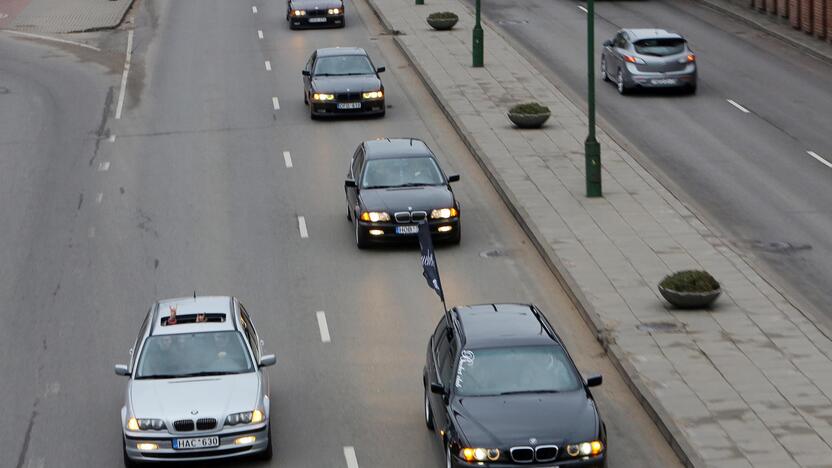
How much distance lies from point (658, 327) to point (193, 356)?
7.47 m

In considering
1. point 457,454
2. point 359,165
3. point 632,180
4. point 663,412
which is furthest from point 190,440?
point 632,180

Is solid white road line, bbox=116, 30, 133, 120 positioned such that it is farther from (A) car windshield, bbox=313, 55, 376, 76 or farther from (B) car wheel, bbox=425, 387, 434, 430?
(B) car wheel, bbox=425, 387, 434, 430

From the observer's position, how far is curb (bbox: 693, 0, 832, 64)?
1874 inches

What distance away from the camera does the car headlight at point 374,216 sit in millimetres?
27578

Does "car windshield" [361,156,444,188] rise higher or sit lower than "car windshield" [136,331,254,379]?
lower

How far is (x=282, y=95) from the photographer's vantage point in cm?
4300

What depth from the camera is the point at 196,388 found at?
1792 centimetres

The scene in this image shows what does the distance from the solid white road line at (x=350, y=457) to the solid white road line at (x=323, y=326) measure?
4.56 metres

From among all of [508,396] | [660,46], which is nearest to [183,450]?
[508,396]

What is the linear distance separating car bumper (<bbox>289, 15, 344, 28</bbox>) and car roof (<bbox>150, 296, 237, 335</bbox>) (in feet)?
114

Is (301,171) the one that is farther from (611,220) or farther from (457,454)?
(457,454)

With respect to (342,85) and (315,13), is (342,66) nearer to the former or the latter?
(342,85)

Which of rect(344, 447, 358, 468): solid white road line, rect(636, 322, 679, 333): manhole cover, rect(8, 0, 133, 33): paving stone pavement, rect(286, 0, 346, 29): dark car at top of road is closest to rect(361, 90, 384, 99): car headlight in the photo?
rect(286, 0, 346, 29): dark car at top of road

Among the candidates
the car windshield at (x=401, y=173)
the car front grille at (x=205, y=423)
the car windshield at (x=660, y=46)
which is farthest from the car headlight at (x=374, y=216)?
the car windshield at (x=660, y=46)
